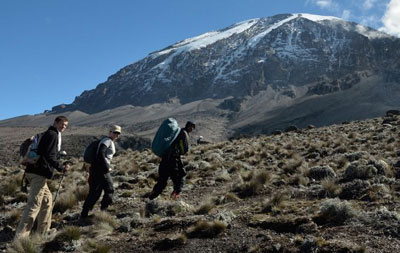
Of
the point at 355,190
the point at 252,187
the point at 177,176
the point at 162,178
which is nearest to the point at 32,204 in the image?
the point at 162,178

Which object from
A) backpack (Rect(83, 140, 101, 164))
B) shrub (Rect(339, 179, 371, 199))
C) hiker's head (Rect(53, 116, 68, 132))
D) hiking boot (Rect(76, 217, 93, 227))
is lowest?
shrub (Rect(339, 179, 371, 199))

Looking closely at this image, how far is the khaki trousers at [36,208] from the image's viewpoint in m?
6.88

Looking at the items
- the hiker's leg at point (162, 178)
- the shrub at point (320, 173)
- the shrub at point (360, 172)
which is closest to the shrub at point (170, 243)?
the hiker's leg at point (162, 178)

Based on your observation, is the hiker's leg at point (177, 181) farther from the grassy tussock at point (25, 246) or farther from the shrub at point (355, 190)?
the grassy tussock at point (25, 246)

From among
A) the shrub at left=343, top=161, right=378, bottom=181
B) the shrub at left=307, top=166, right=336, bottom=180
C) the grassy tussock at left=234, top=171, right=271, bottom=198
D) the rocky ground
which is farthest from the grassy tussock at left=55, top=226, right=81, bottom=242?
the shrub at left=307, top=166, right=336, bottom=180

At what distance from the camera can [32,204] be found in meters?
6.97

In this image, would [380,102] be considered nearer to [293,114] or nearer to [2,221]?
[293,114]

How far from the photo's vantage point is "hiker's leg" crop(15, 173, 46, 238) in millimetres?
6871

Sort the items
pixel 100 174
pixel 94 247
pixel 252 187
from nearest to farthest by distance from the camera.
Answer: pixel 94 247, pixel 100 174, pixel 252 187

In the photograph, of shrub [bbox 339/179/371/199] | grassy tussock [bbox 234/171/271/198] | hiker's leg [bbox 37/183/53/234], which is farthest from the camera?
grassy tussock [bbox 234/171/271/198]

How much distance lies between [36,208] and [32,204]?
0.30 ft

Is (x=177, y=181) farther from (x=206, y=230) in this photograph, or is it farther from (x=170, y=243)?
(x=170, y=243)

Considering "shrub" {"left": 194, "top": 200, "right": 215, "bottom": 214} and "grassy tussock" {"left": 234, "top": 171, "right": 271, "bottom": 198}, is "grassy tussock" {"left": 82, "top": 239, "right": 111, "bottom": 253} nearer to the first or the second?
"shrub" {"left": 194, "top": 200, "right": 215, "bottom": 214}

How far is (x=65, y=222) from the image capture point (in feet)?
27.6
